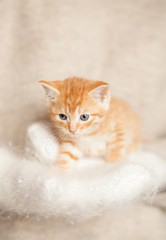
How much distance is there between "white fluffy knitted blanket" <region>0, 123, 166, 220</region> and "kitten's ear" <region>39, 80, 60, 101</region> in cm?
21

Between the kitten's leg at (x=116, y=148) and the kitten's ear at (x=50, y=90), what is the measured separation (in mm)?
340

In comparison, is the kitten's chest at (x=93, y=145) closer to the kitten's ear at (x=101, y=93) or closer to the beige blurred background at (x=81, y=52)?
the kitten's ear at (x=101, y=93)

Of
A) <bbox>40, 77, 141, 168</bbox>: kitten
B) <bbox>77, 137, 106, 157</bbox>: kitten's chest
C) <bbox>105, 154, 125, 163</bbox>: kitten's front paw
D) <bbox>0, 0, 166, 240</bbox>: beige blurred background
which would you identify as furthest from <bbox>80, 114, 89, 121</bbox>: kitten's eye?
<bbox>0, 0, 166, 240</bbox>: beige blurred background

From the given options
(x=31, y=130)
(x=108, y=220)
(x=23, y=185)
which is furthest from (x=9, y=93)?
(x=108, y=220)

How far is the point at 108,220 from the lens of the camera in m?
0.87

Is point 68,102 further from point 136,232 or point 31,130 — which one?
point 136,232

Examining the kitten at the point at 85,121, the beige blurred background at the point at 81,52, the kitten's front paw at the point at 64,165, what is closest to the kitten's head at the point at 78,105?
the kitten at the point at 85,121

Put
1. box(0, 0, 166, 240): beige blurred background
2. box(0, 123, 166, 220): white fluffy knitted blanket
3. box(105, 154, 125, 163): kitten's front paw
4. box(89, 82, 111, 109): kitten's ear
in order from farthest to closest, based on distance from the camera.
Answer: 1. box(0, 0, 166, 240): beige blurred background
2. box(105, 154, 125, 163): kitten's front paw
3. box(89, 82, 111, 109): kitten's ear
4. box(0, 123, 166, 220): white fluffy knitted blanket

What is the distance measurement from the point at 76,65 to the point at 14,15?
41 cm

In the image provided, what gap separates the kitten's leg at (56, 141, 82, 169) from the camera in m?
1.05

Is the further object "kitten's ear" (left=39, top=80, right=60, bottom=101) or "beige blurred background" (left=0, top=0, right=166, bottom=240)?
"beige blurred background" (left=0, top=0, right=166, bottom=240)

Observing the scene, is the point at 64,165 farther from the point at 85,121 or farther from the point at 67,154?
the point at 85,121

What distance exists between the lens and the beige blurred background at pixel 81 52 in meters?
1.27

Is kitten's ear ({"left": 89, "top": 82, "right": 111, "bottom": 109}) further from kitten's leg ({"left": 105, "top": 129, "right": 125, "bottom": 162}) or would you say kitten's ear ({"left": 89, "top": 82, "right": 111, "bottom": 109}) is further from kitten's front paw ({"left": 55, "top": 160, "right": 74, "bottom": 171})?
kitten's front paw ({"left": 55, "top": 160, "right": 74, "bottom": 171})
